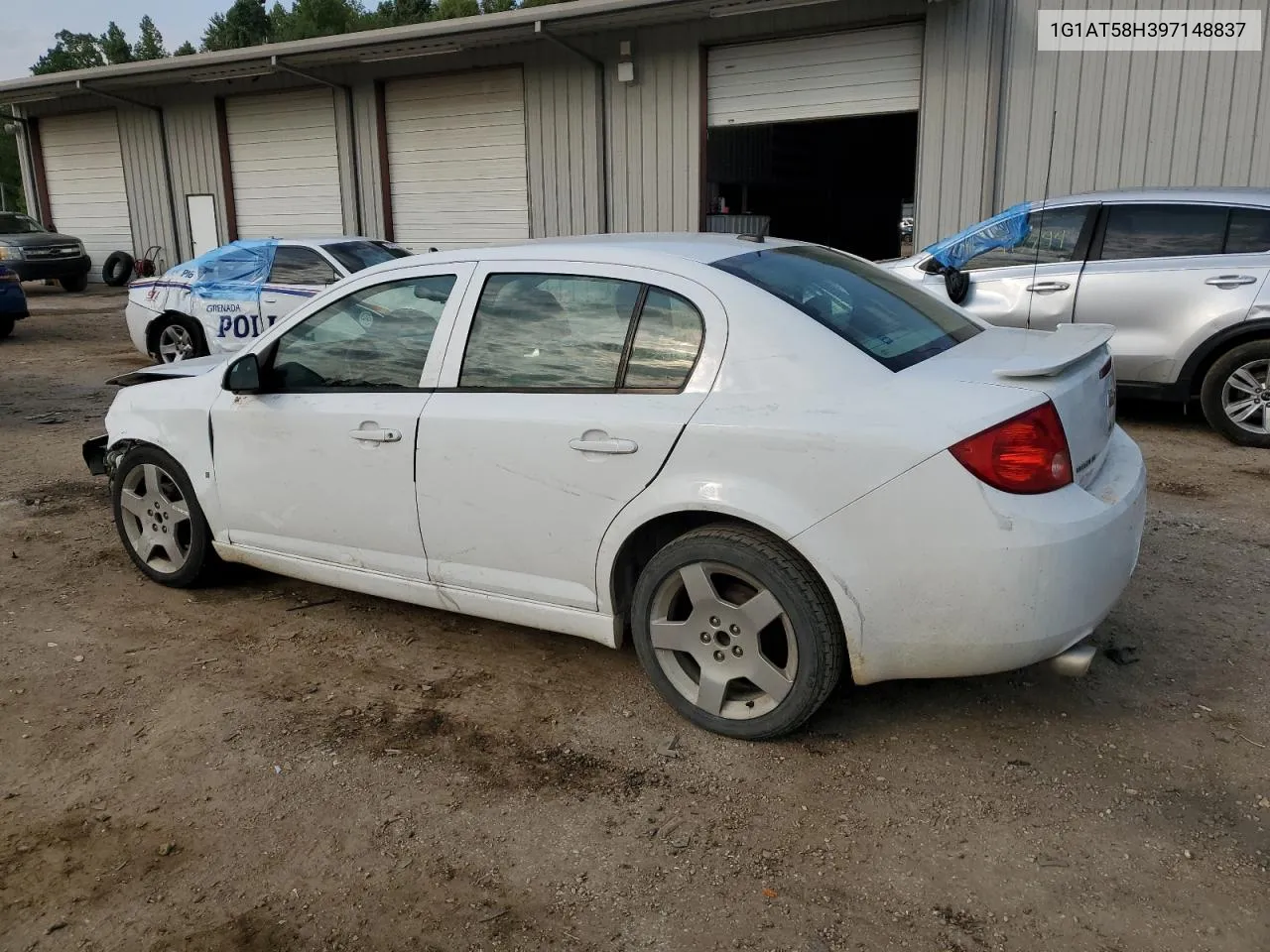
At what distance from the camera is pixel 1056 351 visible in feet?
11.2

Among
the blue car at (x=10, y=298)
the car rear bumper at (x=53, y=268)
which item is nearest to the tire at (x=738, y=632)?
the blue car at (x=10, y=298)

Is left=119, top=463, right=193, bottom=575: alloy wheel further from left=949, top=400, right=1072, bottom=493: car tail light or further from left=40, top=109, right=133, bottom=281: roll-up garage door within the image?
left=40, top=109, right=133, bottom=281: roll-up garage door

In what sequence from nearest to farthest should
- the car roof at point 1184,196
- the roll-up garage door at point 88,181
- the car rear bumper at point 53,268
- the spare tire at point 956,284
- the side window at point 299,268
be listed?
1. the car roof at point 1184,196
2. the spare tire at point 956,284
3. the side window at point 299,268
4. the car rear bumper at point 53,268
5. the roll-up garage door at point 88,181

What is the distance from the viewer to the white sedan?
2947 millimetres

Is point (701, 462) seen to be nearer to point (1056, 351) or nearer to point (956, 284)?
point (1056, 351)

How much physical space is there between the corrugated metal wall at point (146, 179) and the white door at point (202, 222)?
21.0 inches

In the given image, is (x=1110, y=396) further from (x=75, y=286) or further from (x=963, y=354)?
(x=75, y=286)

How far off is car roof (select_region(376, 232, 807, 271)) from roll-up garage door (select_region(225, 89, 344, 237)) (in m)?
15.3

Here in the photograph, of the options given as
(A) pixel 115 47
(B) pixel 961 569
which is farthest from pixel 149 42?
(B) pixel 961 569

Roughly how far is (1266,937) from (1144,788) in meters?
0.65

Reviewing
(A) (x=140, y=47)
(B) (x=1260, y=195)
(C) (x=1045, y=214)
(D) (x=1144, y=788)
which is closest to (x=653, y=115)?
(C) (x=1045, y=214)

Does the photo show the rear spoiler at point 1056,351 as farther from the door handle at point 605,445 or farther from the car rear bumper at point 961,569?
the door handle at point 605,445

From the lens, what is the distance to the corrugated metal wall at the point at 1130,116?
11430mm

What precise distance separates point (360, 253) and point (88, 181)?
15497 millimetres
